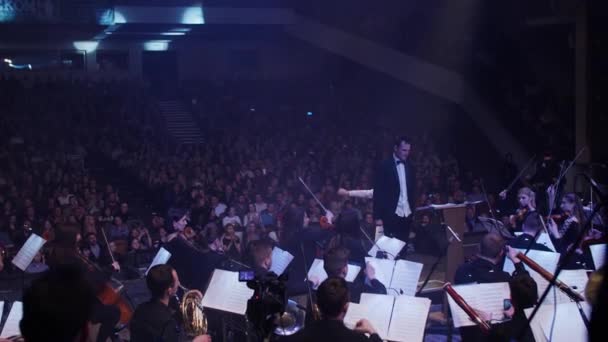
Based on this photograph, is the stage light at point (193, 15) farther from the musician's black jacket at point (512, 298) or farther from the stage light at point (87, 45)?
the musician's black jacket at point (512, 298)

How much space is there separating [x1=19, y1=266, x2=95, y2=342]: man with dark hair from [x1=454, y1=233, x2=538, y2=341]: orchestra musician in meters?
2.49

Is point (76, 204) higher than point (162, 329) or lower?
lower

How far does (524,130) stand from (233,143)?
264 inches

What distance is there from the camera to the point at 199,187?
13.7 meters

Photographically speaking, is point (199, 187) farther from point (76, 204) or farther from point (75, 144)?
point (75, 144)

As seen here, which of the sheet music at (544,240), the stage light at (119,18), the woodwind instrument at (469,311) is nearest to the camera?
the woodwind instrument at (469,311)

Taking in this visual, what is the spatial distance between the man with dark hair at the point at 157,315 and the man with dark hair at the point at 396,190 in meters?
3.52

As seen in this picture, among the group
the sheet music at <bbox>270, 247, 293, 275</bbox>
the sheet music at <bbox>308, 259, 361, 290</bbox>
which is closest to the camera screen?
the sheet music at <bbox>308, 259, 361, 290</bbox>

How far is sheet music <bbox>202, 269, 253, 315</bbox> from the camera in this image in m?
5.35

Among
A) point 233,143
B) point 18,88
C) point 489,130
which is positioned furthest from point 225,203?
point 18,88

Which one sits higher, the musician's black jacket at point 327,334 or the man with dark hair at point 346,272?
the musician's black jacket at point 327,334

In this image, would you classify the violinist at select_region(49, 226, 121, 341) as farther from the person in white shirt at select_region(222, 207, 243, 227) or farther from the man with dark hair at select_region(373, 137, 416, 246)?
the person in white shirt at select_region(222, 207, 243, 227)

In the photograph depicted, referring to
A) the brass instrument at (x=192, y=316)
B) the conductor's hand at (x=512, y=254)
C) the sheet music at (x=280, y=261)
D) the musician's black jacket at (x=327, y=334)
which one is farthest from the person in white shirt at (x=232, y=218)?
the musician's black jacket at (x=327, y=334)

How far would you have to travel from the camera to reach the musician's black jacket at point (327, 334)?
317 centimetres
